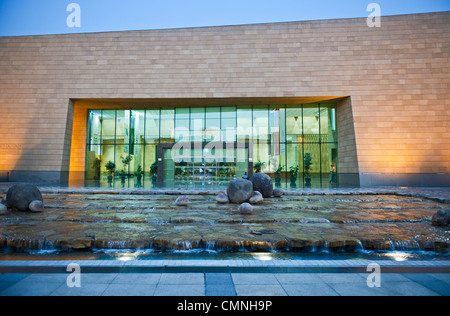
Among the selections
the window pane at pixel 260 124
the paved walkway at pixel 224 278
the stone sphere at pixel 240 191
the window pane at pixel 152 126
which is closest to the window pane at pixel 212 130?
the window pane at pixel 260 124

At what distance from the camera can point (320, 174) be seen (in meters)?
26.5

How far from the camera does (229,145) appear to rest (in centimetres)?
2698

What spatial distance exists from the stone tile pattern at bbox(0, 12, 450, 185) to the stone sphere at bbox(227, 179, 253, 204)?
14.2 meters

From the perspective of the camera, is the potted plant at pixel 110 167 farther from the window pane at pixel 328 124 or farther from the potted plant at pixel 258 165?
the window pane at pixel 328 124

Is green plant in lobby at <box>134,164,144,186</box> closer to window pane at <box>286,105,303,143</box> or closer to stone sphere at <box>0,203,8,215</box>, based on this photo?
window pane at <box>286,105,303,143</box>

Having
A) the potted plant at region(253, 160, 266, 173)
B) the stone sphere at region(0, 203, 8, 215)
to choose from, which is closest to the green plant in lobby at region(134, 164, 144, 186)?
the potted plant at region(253, 160, 266, 173)

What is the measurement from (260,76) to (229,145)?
7.45m

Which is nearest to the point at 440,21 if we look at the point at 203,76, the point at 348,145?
the point at 348,145

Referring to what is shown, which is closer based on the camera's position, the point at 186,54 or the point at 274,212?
the point at 274,212

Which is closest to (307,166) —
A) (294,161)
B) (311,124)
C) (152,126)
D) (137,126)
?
(294,161)

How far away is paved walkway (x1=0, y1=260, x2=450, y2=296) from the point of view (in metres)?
3.10

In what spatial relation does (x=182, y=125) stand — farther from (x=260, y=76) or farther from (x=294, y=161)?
(x=294, y=161)
